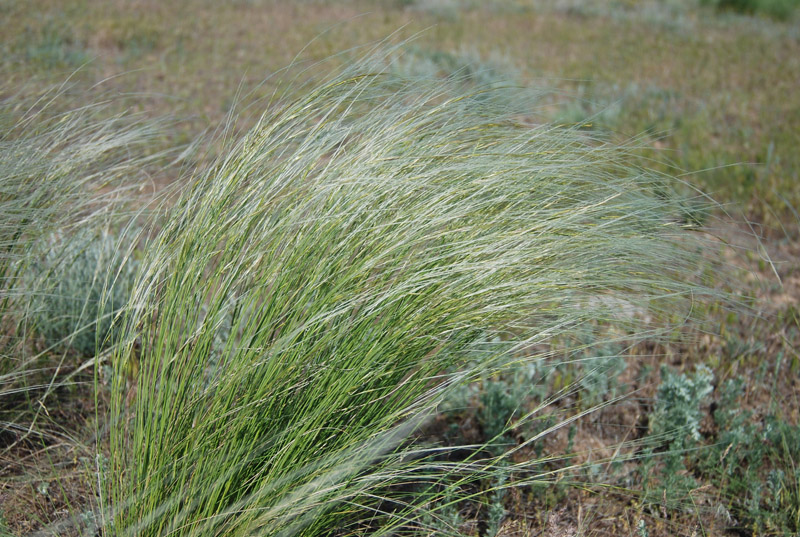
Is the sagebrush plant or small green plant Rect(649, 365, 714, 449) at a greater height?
the sagebrush plant

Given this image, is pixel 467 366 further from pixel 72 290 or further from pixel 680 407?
pixel 72 290

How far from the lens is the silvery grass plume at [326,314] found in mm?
1299

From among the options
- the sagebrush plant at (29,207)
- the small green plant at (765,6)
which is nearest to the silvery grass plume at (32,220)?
the sagebrush plant at (29,207)

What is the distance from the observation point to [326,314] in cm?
127

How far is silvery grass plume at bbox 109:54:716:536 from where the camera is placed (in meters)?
1.30

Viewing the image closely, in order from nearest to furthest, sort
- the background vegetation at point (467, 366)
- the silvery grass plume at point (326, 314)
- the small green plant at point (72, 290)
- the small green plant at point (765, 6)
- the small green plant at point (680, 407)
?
the silvery grass plume at point (326, 314) → the background vegetation at point (467, 366) → the small green plant at point (72, 290) → the small green plant at point (680, 407) → the small green plant at point (765, 6)

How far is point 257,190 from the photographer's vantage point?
1.47 meters

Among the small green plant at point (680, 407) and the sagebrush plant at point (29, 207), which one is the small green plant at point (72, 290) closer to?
the sagebrush plant at point (29, 207)

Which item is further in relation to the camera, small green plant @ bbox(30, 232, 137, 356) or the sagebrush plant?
small green plant @ bbox(30, 232, 137, 356)

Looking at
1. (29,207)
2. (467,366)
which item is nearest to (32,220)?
(29,207)

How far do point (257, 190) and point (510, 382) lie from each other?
1267 millimetres

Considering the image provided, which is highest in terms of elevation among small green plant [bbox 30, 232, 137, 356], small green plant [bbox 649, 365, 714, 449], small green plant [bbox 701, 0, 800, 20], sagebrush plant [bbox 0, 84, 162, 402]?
sagebrush plant [bbox 0, 84, 162, 402]

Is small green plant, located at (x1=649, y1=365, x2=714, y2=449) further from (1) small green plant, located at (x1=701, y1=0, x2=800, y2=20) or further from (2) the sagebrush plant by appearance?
(1) small green plant, located at (x1=701, y1=0, x2=800, y2=20)

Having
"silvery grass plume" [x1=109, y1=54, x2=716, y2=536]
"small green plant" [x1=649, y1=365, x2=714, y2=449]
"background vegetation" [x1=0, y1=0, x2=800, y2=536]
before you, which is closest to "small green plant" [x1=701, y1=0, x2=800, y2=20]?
"background vegetation" [x1=0, y1=0, x2=800, y2=536]
